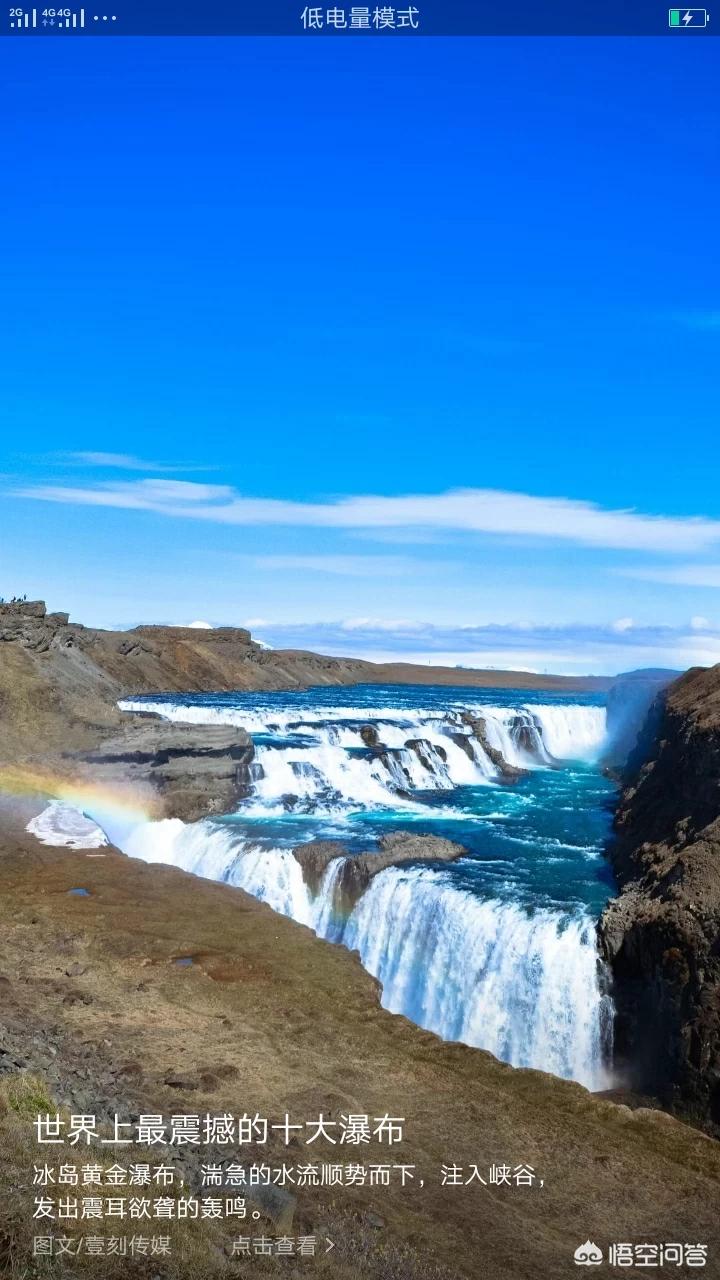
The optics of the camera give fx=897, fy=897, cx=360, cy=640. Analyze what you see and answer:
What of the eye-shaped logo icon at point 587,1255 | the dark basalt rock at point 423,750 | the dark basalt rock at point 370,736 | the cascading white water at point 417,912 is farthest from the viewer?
the dark basalt rock at point 370,736

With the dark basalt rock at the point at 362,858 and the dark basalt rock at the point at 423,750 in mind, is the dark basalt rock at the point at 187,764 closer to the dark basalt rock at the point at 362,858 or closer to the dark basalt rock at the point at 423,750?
the dark basalt rock at the point at 362,858

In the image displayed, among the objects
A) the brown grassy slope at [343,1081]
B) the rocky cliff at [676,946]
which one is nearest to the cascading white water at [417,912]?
the rocky cliff at [676,946]

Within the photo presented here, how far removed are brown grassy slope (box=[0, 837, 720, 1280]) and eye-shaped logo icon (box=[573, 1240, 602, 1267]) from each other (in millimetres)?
104

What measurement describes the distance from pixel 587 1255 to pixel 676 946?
716 cm

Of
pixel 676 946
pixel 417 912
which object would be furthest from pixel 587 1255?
pixel 417 912

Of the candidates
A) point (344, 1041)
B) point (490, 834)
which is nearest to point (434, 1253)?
point (344, 1041)

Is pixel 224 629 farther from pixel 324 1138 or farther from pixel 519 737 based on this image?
pixel 324 1138

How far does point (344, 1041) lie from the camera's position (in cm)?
1457

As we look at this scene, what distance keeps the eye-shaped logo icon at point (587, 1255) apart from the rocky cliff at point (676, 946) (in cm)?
487

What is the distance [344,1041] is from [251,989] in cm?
247

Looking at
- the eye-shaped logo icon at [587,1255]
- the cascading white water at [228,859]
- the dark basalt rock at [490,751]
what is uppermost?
the dark basalt rock at [490,751]

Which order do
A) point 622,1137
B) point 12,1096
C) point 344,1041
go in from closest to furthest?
point 12,1096, point 622,1137, point 344,1041

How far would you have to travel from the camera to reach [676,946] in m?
15.7

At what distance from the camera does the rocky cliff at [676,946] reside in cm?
1425
